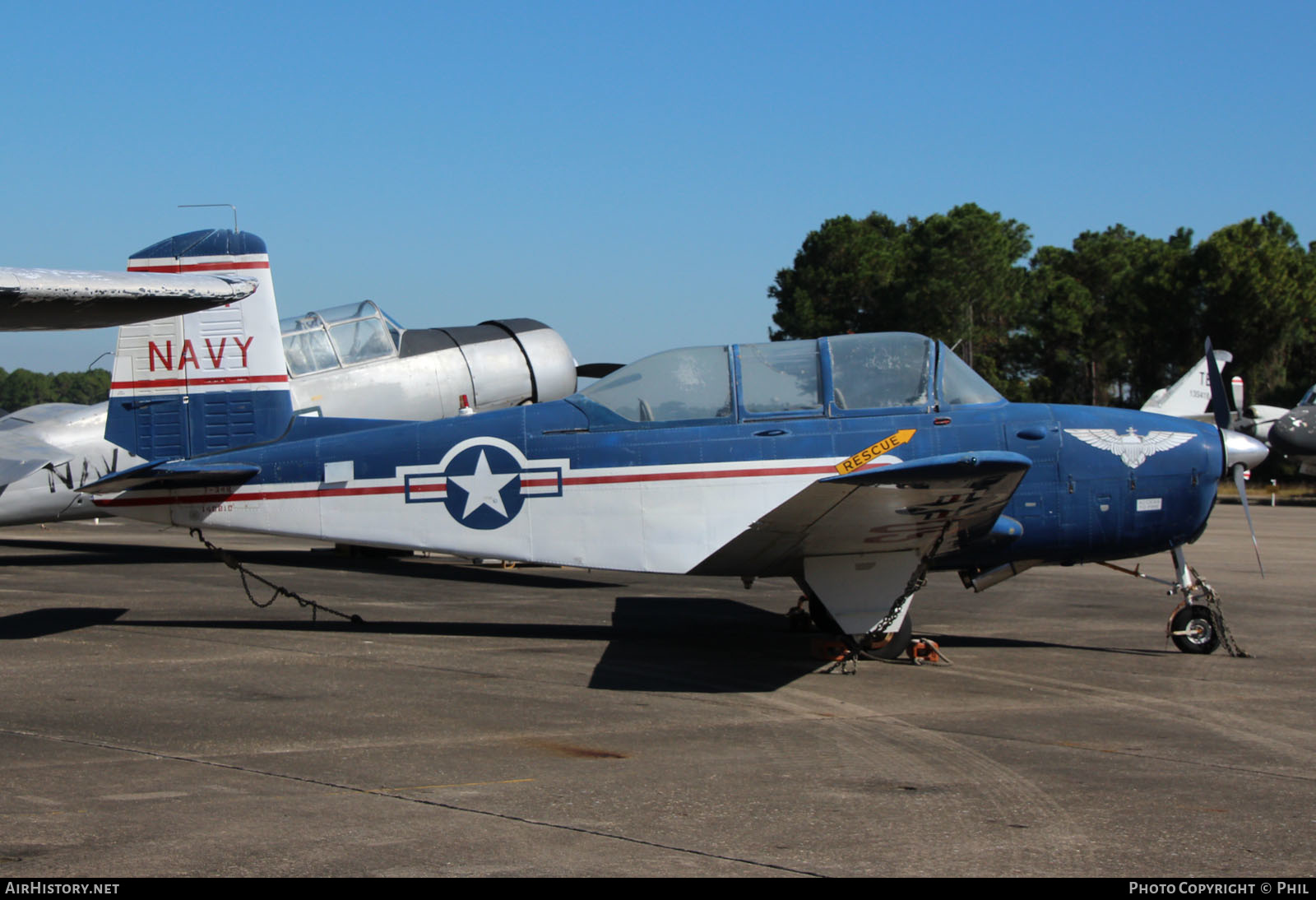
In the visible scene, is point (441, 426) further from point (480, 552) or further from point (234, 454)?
point (234, 454)

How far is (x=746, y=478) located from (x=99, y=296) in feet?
16.7

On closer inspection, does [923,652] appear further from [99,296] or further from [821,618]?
[99,296]

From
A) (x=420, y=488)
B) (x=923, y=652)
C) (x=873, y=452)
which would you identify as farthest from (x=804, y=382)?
(x=420, y=488)

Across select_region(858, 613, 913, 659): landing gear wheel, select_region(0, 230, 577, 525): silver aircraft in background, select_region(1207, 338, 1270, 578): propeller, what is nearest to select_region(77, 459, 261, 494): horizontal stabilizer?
select_region(858, 613, 913, 659): landing gear wheel

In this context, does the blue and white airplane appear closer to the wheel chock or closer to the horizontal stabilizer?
the horizontal stabilizer

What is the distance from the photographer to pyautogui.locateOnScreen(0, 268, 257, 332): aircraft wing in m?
4.37

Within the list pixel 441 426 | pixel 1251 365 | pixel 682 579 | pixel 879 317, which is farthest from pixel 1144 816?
pixel 879 317

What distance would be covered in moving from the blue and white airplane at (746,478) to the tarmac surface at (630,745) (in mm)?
838

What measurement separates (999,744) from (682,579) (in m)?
9.12

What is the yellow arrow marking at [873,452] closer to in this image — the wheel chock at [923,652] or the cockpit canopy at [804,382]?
the cockpit canopy at [804,382]

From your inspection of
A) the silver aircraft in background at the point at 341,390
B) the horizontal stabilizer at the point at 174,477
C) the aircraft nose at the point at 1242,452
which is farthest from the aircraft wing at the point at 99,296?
the silver aircraft in background at the point at 341,390

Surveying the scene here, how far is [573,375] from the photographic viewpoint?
18.2 meters

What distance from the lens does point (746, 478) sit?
866 cm

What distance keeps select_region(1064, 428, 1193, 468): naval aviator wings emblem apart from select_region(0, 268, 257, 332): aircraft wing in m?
6.45
